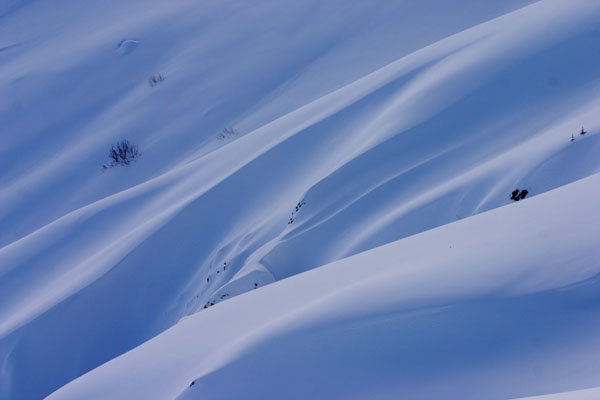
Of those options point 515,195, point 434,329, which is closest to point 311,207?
point 515,195

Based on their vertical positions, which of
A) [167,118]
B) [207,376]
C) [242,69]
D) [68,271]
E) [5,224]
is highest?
[242,69]

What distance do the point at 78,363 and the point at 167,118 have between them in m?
4.44

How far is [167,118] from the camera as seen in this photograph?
8.45 m

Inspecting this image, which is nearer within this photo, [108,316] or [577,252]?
[577,252]

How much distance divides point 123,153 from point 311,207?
14.9 ft

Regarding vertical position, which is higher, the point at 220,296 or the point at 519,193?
the point at 519,193

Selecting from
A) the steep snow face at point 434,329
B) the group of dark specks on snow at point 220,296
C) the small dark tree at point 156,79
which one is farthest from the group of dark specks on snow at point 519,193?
the small dark tree at point 156,79

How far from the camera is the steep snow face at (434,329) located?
220 cm

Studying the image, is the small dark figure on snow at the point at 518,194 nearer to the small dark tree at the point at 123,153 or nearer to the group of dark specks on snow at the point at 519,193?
the group of dark specks on snow at the point at 519,193

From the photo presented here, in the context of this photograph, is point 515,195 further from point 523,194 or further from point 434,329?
point 434,329

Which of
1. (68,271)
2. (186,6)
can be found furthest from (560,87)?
(186,6)

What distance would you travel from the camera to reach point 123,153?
8188 mm

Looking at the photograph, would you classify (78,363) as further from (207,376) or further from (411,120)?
(411,120)

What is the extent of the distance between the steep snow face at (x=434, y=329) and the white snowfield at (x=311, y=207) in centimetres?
1
